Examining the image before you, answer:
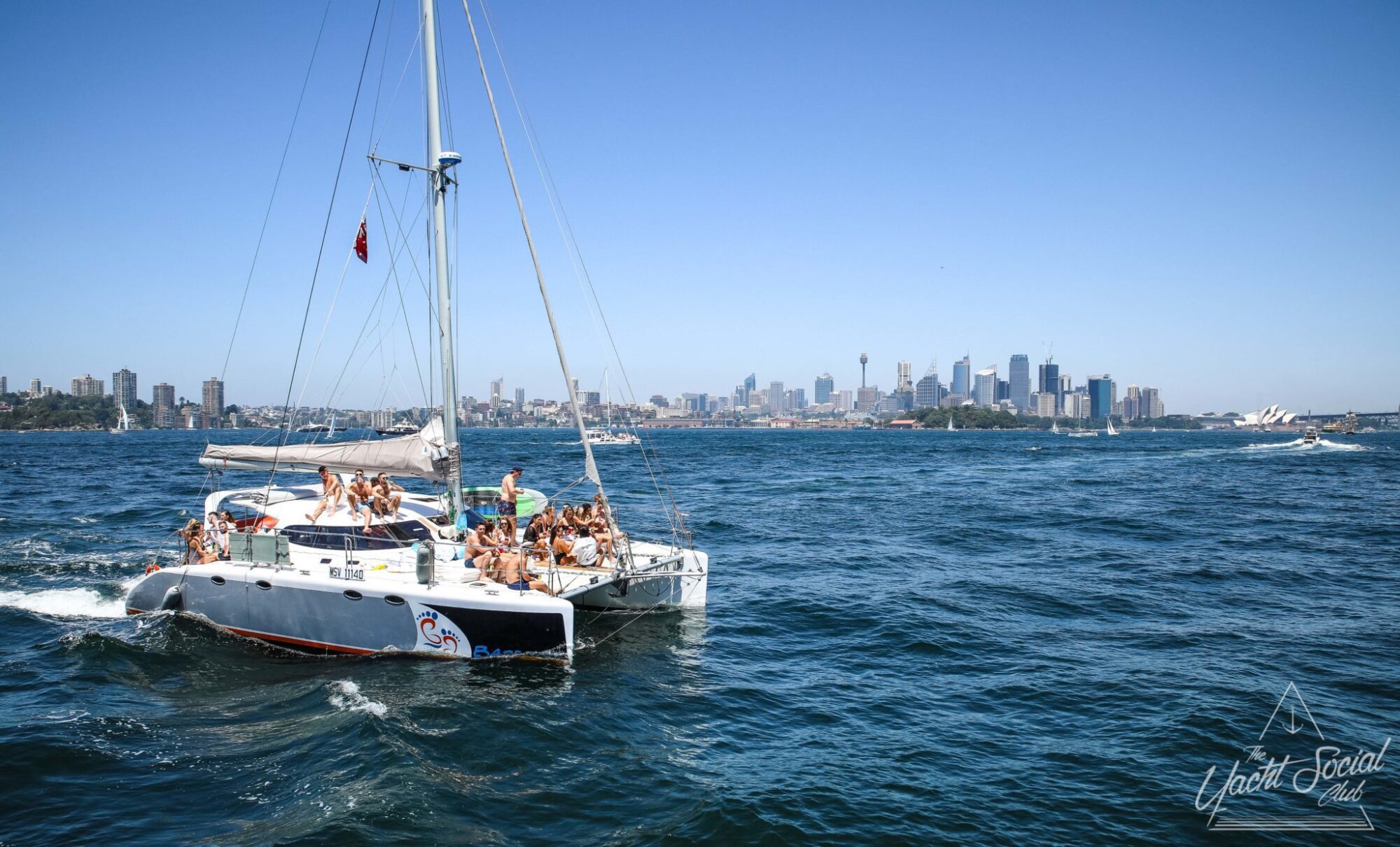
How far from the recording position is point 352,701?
38.2ft

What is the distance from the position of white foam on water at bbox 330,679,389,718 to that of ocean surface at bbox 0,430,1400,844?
0.23 ft

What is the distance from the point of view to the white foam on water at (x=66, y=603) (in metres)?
16.4

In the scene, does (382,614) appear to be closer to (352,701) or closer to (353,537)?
(352,701)

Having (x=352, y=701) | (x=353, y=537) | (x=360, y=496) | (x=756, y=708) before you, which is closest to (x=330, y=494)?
(x=360, y=496)

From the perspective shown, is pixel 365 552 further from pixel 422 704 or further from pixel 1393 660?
pixel 1393 660

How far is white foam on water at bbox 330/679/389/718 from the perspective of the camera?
445 inches

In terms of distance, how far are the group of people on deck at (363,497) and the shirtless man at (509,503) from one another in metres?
1.97

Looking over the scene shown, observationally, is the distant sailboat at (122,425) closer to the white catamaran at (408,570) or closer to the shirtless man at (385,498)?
the white catamaran at (408,570)

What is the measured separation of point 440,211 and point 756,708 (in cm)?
1068

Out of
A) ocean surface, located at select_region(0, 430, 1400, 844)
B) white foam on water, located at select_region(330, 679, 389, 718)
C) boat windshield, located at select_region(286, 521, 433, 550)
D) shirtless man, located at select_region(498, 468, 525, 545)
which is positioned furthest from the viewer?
boat windshield, located at select_region(286, 521, 433, 550)

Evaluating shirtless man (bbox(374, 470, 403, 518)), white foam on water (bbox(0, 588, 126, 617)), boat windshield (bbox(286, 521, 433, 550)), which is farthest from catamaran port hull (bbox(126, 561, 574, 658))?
white foam on water (bbox(0, 588, 126, 617))

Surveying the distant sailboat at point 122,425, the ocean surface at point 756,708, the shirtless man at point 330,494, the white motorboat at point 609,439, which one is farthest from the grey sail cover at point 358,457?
the distant sailboat at point 122,425

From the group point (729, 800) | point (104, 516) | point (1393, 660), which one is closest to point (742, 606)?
point (729, 800)

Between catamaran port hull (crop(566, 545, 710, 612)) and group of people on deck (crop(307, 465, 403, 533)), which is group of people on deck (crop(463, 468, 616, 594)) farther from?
group of people on deck (crop(307, 465, 403, 533))
